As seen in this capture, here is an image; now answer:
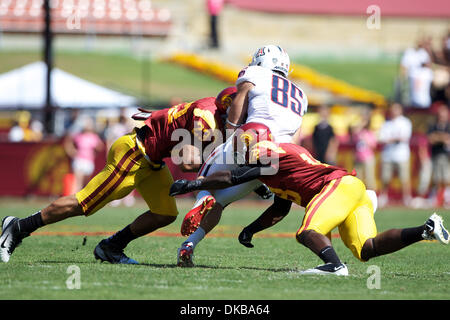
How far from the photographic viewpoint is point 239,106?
21.6ft

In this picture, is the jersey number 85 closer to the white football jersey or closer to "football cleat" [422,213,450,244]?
the white football jersey

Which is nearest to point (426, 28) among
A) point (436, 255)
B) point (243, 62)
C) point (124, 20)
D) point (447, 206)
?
point (243, 62)

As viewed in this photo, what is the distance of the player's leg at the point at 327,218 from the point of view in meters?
6.22

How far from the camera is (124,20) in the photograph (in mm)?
34188

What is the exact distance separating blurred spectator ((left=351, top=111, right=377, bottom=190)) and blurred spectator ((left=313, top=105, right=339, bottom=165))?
74cm

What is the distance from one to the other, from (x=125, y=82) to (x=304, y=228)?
935 inches

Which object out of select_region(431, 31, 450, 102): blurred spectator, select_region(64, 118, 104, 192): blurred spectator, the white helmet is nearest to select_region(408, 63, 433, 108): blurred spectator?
select_region(431, 31, 450, 102): blurred spectator

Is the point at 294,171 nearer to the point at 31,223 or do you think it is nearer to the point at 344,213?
the point at 344,213

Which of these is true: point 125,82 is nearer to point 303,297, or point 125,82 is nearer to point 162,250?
point 162,250

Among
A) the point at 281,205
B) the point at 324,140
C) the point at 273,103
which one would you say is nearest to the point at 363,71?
the point at 324,140

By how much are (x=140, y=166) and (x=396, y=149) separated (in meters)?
10.6

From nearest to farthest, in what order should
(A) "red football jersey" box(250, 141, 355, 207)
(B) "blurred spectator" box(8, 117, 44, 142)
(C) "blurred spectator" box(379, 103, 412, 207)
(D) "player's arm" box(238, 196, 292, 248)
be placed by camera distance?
1. (A) "red football jersey" box(250, 141, 355, 207)
2. (D) "player's arm" box(238, 196, 292, 248)
3. (C) "blurred spectator" box(379, 103, 412, 207)
4. (B) "blurred spectator" box(8, 117, 44, 142)

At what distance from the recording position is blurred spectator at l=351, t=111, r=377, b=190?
55.8 ft

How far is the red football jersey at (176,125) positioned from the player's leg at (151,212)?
0.25 meters
